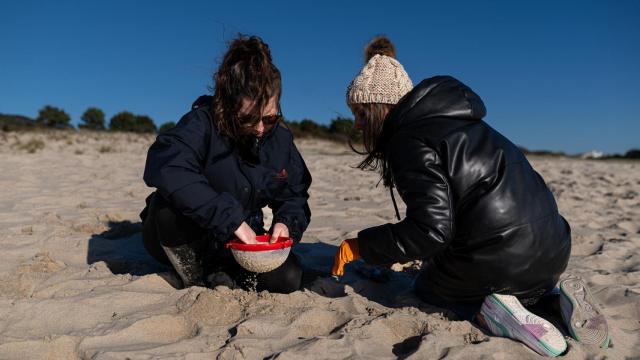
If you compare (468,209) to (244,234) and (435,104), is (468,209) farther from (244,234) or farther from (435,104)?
(244,234)

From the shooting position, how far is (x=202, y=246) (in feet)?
7.77

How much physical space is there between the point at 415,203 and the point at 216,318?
3.07ft

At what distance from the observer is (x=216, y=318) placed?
204 cm

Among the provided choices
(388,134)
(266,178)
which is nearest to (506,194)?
(388,134)

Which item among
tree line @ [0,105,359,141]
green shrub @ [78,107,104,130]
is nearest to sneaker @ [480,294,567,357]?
tree line @ [0,105,359,141]

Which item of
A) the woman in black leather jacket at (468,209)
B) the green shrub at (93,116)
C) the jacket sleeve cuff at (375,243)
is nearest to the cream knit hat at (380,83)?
the woman in black leather jacket at (468,209)

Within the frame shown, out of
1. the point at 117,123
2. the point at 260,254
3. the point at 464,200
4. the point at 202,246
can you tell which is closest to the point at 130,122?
the point at 117,123

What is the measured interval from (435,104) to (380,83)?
0.30 m

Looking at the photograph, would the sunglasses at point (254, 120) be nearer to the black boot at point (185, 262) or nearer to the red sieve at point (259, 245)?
the red sieve at point (259, 245)

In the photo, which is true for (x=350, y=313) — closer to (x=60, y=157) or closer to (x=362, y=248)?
(x=362, y=248)

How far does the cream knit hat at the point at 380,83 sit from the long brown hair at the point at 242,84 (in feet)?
1.15

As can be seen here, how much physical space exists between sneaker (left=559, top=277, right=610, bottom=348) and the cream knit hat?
100 centimetres

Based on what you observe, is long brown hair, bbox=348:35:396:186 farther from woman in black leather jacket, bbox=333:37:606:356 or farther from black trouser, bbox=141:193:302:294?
black trouser, bbox=141:193:302:294

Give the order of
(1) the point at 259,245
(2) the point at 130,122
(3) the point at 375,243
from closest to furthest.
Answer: (3) the point at 375,243, (1) the point at 259,245, (2) the point at 130,122
